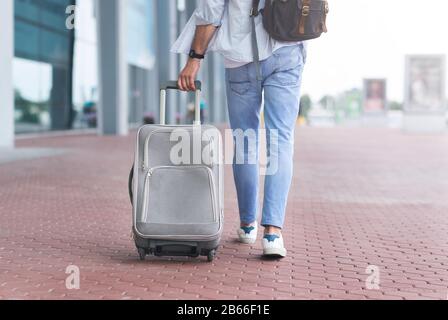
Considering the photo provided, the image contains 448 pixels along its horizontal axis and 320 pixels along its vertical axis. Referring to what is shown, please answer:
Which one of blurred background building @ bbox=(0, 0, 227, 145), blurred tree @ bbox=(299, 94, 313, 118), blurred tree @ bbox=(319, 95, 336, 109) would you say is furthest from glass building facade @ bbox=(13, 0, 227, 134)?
blurred tree @ bbox=(319, 95, 336, 109)

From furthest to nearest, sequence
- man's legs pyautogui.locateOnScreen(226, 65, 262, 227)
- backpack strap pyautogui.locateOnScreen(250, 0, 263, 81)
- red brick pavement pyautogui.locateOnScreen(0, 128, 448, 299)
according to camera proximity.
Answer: man's legs pyautogui.locateOnScreen(226, 65, 262, 227) → backpack strap pyautogui.locateOnScreen(250, 0, 263, 81) → red brick pavement pyautogui.locateOnScreen(0, 128, 448, 299)

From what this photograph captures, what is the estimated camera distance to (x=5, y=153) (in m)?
12.2

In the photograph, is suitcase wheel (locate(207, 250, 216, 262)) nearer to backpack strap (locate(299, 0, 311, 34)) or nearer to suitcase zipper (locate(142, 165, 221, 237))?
suitcase zipper (locate(142, 165, 221, 237))

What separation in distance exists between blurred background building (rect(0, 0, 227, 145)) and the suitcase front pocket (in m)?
13.6

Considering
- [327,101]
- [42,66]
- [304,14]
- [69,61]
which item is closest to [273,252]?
[304,14]

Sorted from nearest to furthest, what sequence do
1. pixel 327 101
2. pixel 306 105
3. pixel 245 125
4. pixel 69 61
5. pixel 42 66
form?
pixel 245 125 → pixel 42 66 → pixel 69 61 → pixel 306 105 → pixel 327 101

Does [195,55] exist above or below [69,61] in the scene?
below

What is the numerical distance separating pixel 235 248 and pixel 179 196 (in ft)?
2.19

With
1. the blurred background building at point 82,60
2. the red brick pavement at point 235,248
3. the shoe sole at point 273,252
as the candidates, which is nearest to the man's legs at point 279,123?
the shoe sole at point 273,252

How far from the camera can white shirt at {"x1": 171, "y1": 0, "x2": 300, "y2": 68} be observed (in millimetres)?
4062

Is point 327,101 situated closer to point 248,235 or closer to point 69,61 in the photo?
point 69,61

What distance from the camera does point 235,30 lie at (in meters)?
4.12

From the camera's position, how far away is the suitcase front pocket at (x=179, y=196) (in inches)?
149

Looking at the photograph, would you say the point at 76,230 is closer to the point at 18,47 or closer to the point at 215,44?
the point at 215,44
